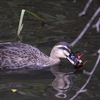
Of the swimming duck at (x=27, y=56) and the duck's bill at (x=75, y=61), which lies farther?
the swimming duck at (x=27, y=56)

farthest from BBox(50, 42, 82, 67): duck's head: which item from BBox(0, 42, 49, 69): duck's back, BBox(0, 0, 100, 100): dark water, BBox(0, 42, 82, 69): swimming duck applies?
BBox(0, 42, 49, 69): duck's back

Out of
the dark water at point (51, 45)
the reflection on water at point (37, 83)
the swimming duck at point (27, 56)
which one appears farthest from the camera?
the swimming duck at point (27, 56)

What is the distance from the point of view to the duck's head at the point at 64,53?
8445mm

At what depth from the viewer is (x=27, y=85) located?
7.30 m

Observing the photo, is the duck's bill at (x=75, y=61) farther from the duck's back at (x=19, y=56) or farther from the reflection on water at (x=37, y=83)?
the duck's back at (x=19, y=56)

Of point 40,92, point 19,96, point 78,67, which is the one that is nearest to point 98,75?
point 78,67

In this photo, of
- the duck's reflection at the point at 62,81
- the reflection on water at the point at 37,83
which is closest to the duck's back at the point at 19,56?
the reflection on water at the point at 37,83

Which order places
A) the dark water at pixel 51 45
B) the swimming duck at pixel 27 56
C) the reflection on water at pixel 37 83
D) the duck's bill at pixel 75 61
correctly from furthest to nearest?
1. the swimming duck at pixel 27 56
2. the duck's bill at pixel 75 61
3. the dark water at pixel 51 45
4. the reflection on water at pixel 37 83

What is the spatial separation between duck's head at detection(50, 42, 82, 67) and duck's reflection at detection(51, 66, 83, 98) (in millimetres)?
279

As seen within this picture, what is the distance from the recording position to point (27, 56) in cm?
874

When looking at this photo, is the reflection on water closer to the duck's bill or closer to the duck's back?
the duck's bill

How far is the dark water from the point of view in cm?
692

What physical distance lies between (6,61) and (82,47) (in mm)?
2614

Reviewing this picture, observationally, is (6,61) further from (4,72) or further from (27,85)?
(27,85)
